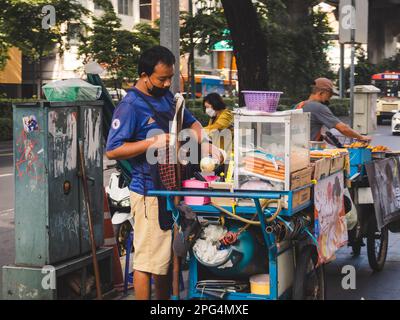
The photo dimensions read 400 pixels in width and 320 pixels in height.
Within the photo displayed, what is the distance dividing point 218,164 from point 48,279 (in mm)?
1480

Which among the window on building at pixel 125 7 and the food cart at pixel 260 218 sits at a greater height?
the window on building at pixel 125 7

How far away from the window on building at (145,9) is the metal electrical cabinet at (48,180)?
48927 millimetres

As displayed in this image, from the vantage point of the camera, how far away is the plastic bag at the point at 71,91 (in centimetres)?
542

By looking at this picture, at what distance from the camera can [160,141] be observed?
4.34 metres

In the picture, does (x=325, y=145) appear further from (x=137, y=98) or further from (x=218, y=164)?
(x=137, y=98)

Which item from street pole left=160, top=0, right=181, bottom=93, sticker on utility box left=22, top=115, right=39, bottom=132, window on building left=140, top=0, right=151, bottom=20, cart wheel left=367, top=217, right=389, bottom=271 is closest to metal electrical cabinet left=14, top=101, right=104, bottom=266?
sticker on utility box left=22, top=115, right=39, bottom=132

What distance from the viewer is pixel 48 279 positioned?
5156mm

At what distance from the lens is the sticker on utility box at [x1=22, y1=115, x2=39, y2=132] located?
16.8 feet

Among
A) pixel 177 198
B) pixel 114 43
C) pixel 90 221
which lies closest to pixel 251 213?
pixel 177 198

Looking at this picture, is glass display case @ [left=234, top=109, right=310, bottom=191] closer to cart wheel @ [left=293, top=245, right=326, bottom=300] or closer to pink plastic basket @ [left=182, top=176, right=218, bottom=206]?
pink plastic basket @ [left=182, top=176, right=218, bottom=206]

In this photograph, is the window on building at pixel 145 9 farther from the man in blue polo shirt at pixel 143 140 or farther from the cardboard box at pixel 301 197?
the cardboard box at pixel 301 197

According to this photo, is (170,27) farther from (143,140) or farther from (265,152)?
(265,152)

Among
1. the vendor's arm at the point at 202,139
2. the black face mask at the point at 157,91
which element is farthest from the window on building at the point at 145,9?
the black face mask at the point at 157,91
